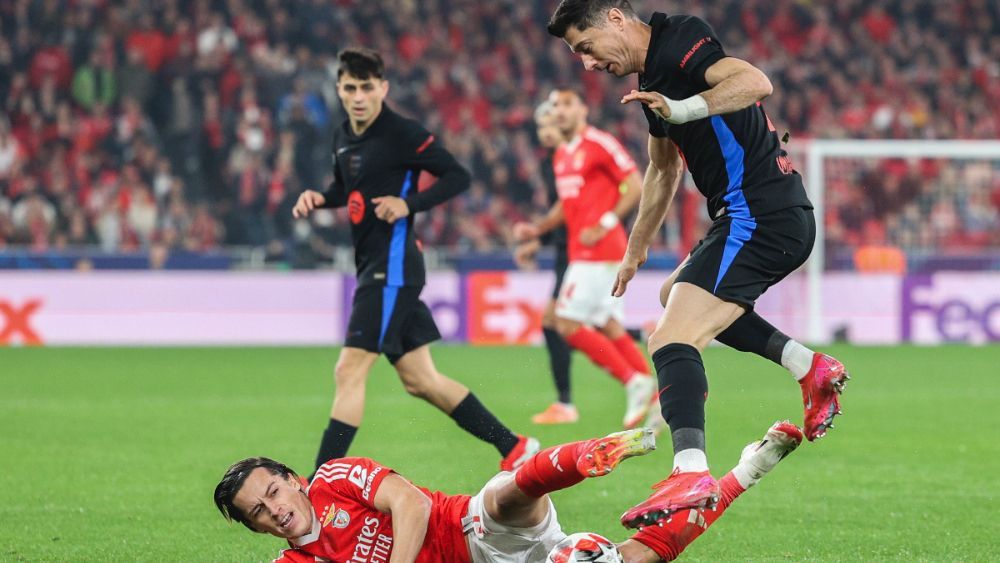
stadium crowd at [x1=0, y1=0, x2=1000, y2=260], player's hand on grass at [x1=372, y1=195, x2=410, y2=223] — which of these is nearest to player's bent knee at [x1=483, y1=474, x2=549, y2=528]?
player's hand on grass at [x1=372, y1=195, x2=410, y2=223]

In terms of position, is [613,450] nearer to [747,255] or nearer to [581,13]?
[747,255]

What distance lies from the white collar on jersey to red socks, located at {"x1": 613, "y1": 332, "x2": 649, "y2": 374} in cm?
495

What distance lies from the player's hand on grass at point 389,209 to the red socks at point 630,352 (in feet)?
10.2

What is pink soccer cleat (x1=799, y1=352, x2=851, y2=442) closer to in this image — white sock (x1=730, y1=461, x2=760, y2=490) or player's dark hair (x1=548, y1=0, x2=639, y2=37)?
white sock (x1=730, y1=461, x2=760, y2=490)

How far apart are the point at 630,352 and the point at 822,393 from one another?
442 cm

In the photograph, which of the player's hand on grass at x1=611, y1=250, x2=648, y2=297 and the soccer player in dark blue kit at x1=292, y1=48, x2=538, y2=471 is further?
the soccer player in dark blue kit at x1=292, y1=48, x2=538, y2=471

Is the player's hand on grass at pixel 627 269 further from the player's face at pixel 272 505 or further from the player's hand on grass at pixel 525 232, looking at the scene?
the player's hand on grass at pixel 525 232

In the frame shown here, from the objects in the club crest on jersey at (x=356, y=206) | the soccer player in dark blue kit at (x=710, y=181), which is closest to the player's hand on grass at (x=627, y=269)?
the soccer player in dark blue kit at (x=710, y=181)

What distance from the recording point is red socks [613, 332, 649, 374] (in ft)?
30.1

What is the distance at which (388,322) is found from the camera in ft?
21.4

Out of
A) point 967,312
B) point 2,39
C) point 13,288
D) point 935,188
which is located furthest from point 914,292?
point 2,39

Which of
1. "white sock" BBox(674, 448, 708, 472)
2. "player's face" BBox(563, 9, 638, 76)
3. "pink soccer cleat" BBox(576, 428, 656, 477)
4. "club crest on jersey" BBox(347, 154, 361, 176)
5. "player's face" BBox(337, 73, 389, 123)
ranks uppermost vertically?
"player's face" BBox(563, 9, 638, 76)

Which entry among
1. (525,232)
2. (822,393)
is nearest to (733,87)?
(822,393)

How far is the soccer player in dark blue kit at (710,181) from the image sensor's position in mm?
4398
